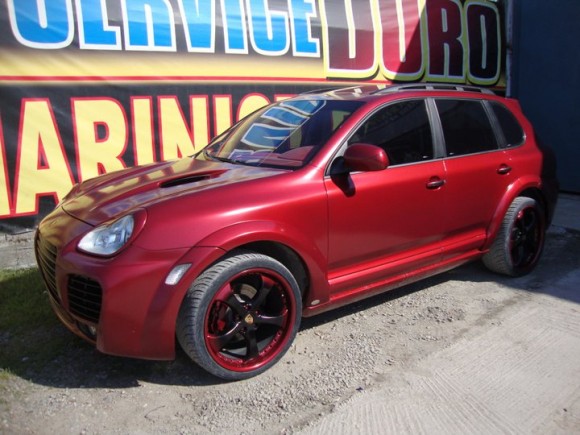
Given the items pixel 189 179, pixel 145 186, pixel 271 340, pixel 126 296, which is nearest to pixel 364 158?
pixel 189 179

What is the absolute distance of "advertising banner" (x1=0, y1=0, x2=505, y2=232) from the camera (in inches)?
209

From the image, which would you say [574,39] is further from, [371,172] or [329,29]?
[371,172]

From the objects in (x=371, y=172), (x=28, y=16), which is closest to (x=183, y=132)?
(x=28, y=16)

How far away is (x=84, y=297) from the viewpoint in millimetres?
2674

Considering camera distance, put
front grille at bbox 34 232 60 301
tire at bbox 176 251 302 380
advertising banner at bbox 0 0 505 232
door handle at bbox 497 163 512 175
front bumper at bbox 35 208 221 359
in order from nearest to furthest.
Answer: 1. front bumper at bbox 35 208 221 359
2. tire at bbox 176 251 302 380
3. front grille at bbox 34 232 60 301
4. door handle at bbox 497 163 512 175
5. advertising banner at bbox 0 0 505 232

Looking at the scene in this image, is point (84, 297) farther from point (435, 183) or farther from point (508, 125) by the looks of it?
point (508, 125)

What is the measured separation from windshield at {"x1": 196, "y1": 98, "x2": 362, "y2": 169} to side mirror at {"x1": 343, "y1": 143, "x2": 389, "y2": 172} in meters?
0.23

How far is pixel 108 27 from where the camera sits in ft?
18.5

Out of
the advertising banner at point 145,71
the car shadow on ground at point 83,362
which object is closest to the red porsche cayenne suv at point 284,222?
the car shadow on ground at point 83,362

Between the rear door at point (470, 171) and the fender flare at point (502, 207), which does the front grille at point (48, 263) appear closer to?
the rear door at point (470, 171)

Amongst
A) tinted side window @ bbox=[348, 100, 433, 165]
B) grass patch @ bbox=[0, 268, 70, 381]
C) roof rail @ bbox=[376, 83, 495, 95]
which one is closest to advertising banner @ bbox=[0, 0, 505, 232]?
grass patch @ bbox=[0, 268, 70, 381]

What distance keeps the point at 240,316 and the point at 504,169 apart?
2589 mm

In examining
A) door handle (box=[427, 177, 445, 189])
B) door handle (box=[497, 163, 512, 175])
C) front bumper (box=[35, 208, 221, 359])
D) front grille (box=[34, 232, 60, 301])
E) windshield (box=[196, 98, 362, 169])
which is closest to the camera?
front bumper (box=[35, 208, 221, 359])

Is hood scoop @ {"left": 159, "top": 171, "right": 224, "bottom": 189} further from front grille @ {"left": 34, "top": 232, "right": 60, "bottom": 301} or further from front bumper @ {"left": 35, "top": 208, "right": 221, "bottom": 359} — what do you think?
front grille @ {"left": 34, "top": 232, "right": 60, "bottom": 301}
